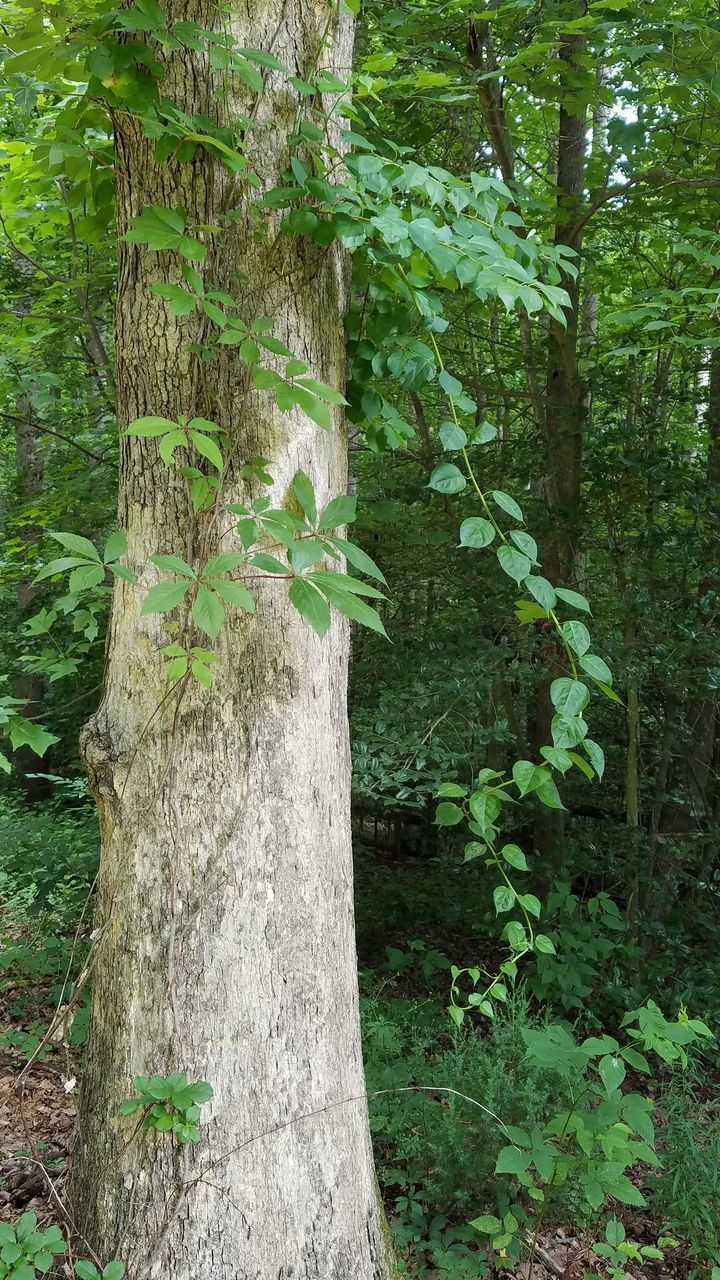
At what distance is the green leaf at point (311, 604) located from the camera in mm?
1450

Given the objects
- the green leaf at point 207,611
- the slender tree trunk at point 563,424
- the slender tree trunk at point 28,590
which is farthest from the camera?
the slender tree trunk at point 28,590

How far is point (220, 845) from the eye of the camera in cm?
176

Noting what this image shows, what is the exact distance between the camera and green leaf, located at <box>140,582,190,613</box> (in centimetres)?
Result: 146

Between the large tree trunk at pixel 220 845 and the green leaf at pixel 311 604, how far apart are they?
0.33m

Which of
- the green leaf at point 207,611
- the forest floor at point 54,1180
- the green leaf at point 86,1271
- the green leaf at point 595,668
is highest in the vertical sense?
the green leaf at point 207,611

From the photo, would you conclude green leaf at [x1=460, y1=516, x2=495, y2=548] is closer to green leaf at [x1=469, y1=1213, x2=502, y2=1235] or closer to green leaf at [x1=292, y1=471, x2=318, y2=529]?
green leaf at [x1=292, y1=471, x2=318, y2=529]

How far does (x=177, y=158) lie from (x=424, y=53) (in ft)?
10.5

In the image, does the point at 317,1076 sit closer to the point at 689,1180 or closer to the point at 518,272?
the point at 518,272

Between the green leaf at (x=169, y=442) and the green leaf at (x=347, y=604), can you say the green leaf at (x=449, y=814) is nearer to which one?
the green leaf at (x=347, y=604)

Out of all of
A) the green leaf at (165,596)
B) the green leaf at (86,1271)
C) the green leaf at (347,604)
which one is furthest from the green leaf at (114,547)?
the green leaf at (86,1271)

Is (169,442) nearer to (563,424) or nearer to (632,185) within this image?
(563,424)

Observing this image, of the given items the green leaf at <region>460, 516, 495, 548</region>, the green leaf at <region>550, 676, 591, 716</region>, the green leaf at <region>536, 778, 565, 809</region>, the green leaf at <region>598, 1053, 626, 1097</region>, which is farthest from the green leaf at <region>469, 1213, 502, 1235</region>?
the green leaf at <region>460, 516, 495, 548</region>

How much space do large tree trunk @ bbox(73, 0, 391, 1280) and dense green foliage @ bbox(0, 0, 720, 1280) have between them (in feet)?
0.34

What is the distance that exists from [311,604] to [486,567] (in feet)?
9.76
